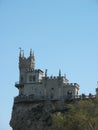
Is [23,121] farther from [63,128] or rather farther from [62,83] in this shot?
[63,128]

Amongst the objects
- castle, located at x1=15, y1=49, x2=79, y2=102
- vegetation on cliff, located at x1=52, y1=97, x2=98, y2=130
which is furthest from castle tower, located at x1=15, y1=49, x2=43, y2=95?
vegetation on cliff, located at x1=52, y1=97, x2=98, y2=130

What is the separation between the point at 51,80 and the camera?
17150 cm

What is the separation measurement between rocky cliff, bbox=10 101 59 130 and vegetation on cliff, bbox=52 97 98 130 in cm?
2223

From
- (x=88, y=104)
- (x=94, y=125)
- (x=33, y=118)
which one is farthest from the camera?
(x=33, y=118)

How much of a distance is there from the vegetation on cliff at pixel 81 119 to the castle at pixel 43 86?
27682mm

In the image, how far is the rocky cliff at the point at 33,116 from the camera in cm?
16138

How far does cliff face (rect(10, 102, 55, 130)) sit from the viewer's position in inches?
6353

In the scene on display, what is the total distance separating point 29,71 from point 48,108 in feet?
48.5

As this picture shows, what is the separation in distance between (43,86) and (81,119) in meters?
43.2

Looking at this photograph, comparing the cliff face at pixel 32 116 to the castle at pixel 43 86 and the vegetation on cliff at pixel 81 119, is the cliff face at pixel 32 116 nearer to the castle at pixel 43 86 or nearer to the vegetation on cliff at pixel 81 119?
the castle at pixel 43 86

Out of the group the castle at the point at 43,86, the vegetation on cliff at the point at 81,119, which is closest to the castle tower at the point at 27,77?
the castle at the point at 43,86

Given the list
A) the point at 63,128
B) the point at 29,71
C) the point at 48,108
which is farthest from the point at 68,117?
the point at 29,71

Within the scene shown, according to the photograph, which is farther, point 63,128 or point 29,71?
point 29,71

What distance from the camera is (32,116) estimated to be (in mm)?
163750
